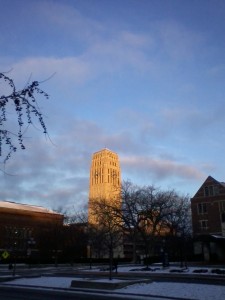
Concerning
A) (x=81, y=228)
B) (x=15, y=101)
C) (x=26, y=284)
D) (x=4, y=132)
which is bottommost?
(x=26, y=284)

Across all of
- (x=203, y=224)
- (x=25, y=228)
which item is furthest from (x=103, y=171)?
(x=203, y=224)

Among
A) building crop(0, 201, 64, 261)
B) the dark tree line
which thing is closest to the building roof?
building crop(0, 201, 64, 261)

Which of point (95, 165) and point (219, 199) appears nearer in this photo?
point (219, 199)

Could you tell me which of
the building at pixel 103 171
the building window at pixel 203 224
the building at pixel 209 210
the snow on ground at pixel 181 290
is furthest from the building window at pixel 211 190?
the building at pixel 103 171

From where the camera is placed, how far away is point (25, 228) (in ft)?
343

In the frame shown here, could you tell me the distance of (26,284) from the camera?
29609mm

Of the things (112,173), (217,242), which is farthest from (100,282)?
(112,173)

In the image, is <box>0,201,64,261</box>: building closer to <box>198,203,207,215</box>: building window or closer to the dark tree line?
the dark tree line

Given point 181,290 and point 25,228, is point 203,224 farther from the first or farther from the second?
point 181,290

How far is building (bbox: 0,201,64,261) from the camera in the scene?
3420 inches

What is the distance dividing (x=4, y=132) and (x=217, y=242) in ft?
168

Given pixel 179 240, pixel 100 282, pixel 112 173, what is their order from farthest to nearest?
pixel 112 173, pixel 179 240, pixel 100 282

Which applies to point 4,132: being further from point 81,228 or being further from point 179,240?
point 81,228

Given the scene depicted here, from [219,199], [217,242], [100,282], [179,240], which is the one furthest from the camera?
[219,199]
